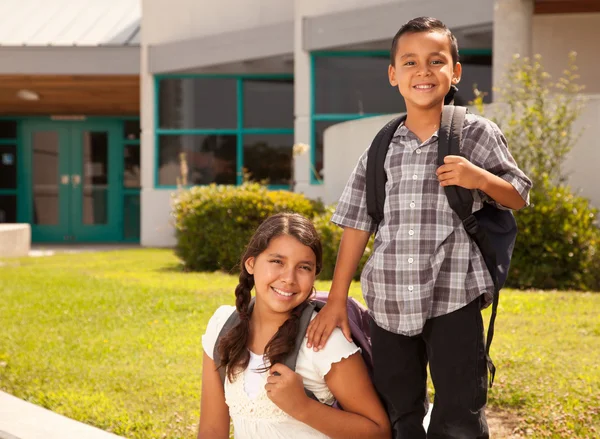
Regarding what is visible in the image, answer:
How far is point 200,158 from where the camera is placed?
50.7ft

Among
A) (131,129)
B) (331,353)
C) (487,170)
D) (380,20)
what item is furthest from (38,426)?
(131,129)

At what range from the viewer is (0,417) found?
4246mm

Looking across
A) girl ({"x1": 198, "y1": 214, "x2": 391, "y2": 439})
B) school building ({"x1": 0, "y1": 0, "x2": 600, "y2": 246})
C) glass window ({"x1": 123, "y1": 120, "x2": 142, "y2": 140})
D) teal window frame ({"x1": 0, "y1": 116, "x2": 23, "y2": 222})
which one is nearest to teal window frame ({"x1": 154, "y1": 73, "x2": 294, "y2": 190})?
school building ({"x1": 0, "y1": 0, "x2": 600, "y2": 246})

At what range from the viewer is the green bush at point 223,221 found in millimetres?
10719

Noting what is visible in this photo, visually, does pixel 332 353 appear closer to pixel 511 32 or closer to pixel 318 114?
pixel 511 32

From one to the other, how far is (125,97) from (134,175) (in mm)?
2354

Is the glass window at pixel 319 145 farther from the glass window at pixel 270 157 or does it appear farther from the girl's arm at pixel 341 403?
the girl's arm at pixel 341 403

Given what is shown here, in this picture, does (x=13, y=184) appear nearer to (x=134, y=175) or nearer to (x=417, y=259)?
(x=134, y=175)

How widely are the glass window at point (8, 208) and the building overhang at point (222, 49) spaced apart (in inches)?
249

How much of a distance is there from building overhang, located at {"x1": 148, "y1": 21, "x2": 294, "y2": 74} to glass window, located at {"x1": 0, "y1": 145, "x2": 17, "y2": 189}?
18.9 feet

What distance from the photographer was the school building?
12078 mm

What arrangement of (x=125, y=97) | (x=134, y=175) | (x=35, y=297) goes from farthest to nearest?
(x=134, y=175) → (x=125, y=97) → (x=35, y=297)

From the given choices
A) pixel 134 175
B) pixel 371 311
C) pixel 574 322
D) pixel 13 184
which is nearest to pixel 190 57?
pixel 134 175

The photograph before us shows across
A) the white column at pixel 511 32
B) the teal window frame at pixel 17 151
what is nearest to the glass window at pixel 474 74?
the white column at pixel 511 32
